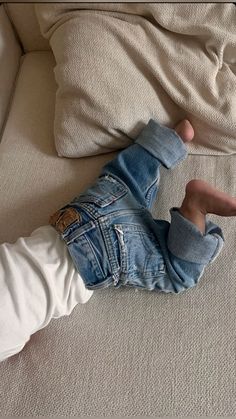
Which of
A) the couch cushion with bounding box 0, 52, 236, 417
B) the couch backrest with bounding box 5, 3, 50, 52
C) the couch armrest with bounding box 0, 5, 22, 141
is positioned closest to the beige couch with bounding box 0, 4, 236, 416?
the couch cushion with bounding box 0, 52, 236, 417

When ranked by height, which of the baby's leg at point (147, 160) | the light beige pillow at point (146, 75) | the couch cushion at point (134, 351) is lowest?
the couch cushion at point (134, 351)

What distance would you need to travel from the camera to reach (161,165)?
93 centimetres

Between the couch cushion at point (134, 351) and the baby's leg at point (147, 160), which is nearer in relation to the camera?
the couch cushion at point (134, 351)

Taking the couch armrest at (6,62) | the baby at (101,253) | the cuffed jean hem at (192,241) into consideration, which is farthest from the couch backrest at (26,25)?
the cuffed jean hem at (192,241)

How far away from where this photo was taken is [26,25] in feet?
3.70

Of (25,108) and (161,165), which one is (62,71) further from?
(161,165)

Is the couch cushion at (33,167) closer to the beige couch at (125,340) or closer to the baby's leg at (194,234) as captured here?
the beige couch at (125,340)

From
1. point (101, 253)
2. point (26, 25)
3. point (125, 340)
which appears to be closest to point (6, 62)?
point (26, 25)

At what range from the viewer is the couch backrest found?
1.09 meters

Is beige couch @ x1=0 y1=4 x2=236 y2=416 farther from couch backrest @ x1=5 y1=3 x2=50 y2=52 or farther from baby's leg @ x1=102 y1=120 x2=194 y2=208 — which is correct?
couch backrest @ x1=5 y1=3 x2=50 y2=52

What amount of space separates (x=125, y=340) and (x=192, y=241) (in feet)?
0.69

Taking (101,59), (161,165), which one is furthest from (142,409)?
(101,59)

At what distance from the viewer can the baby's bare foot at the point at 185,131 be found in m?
0.93

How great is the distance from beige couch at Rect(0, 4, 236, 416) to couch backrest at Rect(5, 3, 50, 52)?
36cm
